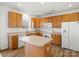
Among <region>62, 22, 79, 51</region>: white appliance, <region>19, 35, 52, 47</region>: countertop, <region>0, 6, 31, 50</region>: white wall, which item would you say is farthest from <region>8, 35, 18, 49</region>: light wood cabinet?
<region>62, 22, 79, 51</region>: white appliance

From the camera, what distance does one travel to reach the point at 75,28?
4145 mm

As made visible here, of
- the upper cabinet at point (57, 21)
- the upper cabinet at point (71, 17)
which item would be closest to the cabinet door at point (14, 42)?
the upper cabinet at point (57, 21)

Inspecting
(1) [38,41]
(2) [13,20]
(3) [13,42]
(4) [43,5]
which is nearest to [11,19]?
(2) [13,20]

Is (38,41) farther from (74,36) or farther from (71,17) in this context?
(71,17)

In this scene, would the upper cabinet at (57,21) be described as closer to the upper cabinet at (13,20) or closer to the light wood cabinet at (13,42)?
the upper cabinet at (13,20)

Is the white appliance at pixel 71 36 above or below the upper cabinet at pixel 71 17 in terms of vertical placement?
below

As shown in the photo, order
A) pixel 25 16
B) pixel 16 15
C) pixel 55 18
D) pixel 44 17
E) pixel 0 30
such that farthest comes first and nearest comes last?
pixel 44 17, pixel 25 16, pixel 55 18, pixel 16 15, pixel 0 30

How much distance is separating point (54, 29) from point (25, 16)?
2247 mm

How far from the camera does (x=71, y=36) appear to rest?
4289 mm

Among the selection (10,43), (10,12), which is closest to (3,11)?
(10,12)

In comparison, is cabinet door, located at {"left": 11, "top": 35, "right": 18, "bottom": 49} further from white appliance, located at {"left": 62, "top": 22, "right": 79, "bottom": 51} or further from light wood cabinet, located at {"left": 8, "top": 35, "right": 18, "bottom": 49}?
white appliance, located at {"left": 62, "top": 22, "right": 79, "bottom": 51}

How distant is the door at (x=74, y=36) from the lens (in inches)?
160

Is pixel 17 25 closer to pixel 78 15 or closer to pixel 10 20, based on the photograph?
pixel 10 20

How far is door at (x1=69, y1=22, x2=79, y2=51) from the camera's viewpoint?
406cm
